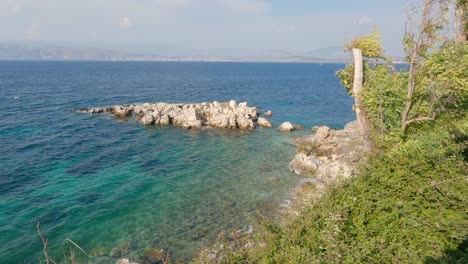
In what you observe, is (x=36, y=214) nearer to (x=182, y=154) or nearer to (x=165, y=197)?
(x=165, y=197)

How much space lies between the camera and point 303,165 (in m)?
30.4

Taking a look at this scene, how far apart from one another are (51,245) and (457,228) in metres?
22.9

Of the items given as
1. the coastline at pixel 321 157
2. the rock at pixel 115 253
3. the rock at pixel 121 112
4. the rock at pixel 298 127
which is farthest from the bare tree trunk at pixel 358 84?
the rock at pixel 121 112

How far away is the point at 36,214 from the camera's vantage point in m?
22.8

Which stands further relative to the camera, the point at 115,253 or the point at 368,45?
the point at 115,253

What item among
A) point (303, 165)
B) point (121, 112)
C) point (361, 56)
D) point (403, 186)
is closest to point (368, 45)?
point (361, 56)

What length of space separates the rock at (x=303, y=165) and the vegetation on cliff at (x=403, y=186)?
614 inches

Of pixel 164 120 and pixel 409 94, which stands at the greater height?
pixel 409 94

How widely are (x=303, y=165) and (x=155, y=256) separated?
1812 centimetres

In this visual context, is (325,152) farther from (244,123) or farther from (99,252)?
(99,252)

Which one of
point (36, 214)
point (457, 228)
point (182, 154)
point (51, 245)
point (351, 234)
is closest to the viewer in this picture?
point (457, 228)

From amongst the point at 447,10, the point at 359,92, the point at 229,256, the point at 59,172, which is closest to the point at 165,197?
the point at 59,172

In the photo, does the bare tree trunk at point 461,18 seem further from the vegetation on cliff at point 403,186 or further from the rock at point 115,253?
the rock at point 115,253

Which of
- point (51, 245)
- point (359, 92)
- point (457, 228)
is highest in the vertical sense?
point (359, 92)
